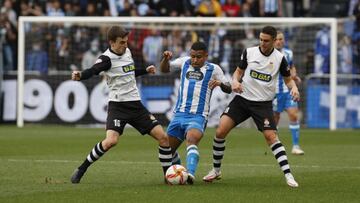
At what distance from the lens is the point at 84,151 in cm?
1928

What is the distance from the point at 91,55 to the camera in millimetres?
29172

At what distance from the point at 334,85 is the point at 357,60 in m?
2.70

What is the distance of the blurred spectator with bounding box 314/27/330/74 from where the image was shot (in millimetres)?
28359

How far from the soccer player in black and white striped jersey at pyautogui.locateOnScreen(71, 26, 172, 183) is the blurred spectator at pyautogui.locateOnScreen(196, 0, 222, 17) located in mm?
17186

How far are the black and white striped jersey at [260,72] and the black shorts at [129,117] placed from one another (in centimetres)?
138

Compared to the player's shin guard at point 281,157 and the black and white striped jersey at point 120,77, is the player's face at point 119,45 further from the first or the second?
the player's shin guard at point 281,157

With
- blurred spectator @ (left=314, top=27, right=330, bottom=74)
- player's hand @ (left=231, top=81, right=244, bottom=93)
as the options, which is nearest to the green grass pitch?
player's hand @ (left=231, top=81, right=244, bottom=93)

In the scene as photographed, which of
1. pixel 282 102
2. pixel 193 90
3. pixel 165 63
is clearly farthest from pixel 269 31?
pixel 282 102

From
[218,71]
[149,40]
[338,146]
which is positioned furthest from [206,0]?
[218,71]

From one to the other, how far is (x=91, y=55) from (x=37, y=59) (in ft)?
5.28

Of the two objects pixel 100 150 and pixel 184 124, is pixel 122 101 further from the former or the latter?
pixel 184 124

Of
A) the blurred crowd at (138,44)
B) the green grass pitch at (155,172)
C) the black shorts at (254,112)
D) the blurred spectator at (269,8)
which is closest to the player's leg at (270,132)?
the black shorts at (254,112)

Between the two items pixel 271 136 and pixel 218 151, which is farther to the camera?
pixel 218 151

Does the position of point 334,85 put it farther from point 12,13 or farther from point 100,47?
point 12,13
